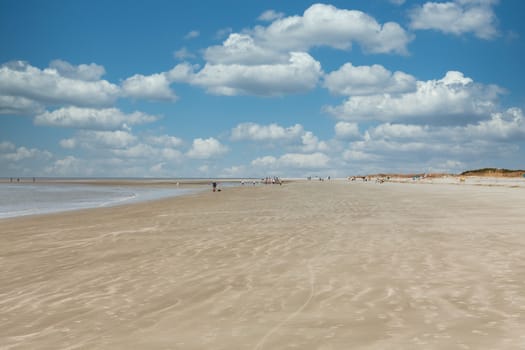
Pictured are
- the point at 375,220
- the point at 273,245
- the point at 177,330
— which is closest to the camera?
the point at 177,330

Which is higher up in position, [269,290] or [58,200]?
[269,290]

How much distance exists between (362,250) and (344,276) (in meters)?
3.24

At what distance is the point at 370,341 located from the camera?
5344mm

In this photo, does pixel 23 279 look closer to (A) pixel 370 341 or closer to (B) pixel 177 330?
(B) pixel 177 330

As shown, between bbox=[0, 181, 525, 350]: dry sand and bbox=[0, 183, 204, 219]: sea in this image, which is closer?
bbox=[0, 181, 525, 350]: dry sand

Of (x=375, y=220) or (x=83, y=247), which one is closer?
(x=83, y=247)

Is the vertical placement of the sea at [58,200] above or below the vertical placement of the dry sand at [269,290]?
below

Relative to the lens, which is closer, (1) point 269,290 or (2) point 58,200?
(1) point 269,290

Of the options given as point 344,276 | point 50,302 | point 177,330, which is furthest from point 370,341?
point 50,302

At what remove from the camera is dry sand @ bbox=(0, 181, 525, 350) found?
18.5 feet

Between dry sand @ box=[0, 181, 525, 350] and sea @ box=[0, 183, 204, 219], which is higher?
dry sand @ box=[0, 181, 525, 350]

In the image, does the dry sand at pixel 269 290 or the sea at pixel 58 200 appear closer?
the dry sand at pixel 269 290

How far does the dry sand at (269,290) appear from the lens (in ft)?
18.5

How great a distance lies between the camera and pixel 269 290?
26.4 feet
